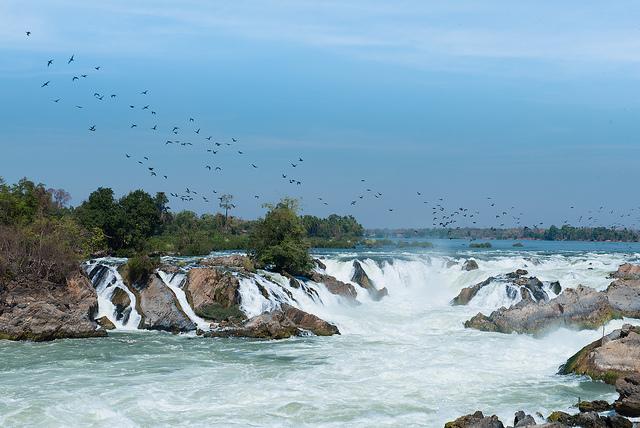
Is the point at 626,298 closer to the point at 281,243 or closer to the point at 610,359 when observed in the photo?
the point at 610,359

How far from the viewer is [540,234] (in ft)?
468

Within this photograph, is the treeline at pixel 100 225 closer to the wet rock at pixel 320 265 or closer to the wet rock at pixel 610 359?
the wet rock at pixel 320 265

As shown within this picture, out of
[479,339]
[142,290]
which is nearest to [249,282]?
[142,290]

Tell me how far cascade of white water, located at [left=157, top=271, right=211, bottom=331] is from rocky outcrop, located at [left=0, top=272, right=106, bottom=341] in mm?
3557

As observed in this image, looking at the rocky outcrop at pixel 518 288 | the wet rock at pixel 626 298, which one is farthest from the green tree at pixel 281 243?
the wet rock at pixel 626 298

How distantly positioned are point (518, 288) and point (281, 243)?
12.6m

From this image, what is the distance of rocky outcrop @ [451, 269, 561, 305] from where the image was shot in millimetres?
38156

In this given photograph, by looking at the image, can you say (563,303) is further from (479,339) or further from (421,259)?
(421,259)

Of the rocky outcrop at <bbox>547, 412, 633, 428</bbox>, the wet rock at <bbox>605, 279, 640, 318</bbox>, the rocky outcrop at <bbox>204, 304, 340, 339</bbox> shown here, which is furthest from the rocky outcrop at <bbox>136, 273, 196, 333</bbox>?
the wet rock at <bbox>605, 279, 640, 318</bbox>

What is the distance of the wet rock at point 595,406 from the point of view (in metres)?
17.3

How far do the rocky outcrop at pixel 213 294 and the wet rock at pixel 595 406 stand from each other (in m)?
16.2

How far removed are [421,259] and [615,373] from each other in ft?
97.0

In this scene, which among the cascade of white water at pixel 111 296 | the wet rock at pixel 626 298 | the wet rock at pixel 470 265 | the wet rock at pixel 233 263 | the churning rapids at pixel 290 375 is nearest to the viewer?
the churning rapids at pixel 290 375

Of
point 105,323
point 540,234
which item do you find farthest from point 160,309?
point 540,234
